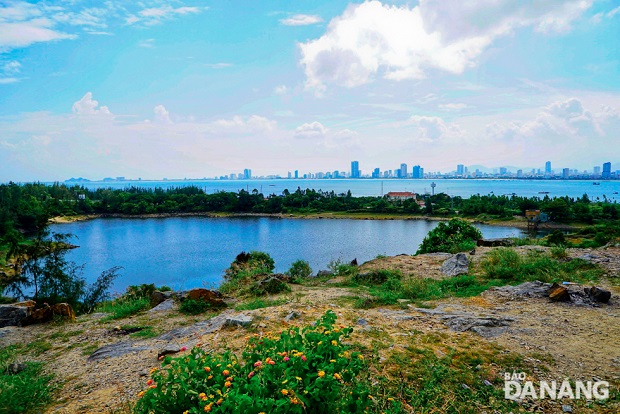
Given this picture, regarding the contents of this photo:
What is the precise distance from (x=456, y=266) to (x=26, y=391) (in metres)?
9.40

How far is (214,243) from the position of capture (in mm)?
48312

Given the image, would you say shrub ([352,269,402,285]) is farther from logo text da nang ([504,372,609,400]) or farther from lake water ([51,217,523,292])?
lake water ([51,217,523,292])

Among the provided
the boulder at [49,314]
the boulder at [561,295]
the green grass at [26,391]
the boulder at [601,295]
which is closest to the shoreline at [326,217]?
the boulder at [601,295]

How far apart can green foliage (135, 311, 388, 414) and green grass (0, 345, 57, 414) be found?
173 cm

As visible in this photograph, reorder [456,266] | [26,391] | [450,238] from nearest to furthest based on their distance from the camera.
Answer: [26,391] < [456,266] < [450,238]

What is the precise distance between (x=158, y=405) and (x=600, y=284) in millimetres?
8740

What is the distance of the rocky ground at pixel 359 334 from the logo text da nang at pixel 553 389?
131 millimetres

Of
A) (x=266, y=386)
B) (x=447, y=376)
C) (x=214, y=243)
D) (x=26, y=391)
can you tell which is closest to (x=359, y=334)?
(x=447, y=376)

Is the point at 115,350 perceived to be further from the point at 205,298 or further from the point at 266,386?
the point at 266,386

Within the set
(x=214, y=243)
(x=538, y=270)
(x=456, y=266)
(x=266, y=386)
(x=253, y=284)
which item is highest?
(x=266, y=386)

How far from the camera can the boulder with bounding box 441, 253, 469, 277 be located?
960 cm

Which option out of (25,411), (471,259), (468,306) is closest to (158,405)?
(25,411)

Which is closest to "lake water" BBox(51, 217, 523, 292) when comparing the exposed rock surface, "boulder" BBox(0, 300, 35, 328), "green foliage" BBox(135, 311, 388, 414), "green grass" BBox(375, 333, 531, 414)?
"boulder" BBox(0, 300, 35, 328)

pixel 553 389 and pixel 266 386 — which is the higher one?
pixel 266 386
